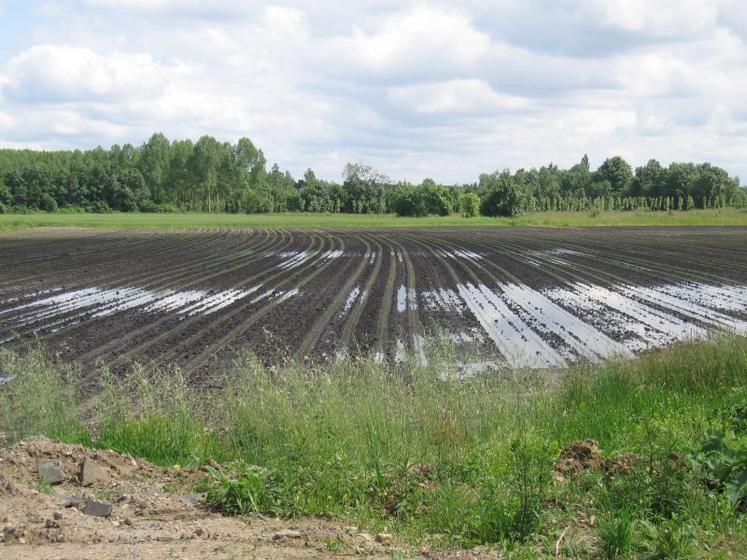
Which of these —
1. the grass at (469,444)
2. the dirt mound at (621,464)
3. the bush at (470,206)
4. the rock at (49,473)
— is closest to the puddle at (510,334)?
the grass at (469,444)

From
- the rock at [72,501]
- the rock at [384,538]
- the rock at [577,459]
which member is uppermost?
the rock at [577,459]

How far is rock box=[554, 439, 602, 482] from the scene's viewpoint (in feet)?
22.9

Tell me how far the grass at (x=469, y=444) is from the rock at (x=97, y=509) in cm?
80

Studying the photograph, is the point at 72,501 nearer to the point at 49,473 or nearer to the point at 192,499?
the point at 49,473

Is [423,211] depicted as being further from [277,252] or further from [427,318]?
[427,318]

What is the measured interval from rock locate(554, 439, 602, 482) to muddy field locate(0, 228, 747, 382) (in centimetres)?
545

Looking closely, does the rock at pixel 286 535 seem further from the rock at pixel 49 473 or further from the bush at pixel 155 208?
the bush at pixel 155 208

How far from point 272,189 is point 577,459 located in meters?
158

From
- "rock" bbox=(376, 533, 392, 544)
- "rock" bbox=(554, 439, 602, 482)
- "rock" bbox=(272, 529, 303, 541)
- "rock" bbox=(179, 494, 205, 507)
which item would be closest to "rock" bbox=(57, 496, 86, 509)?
"rock" bbox=(179, 494, 205, 507)

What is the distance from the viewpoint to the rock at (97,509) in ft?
20.1

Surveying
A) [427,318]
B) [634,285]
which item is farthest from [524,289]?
[427,318]

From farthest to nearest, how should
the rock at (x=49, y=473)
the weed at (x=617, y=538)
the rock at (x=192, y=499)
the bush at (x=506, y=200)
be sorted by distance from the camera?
the bush at (x=506, y=200) < the rock at (x=49, y=473) < the rock at (x=192, y=499) < the weed at (x=617, y=538)

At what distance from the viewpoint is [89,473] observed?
6.99m

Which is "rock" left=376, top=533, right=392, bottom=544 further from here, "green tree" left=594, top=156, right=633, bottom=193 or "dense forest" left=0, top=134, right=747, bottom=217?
"green tree" left=594, top=156, right=633, bottom=193
